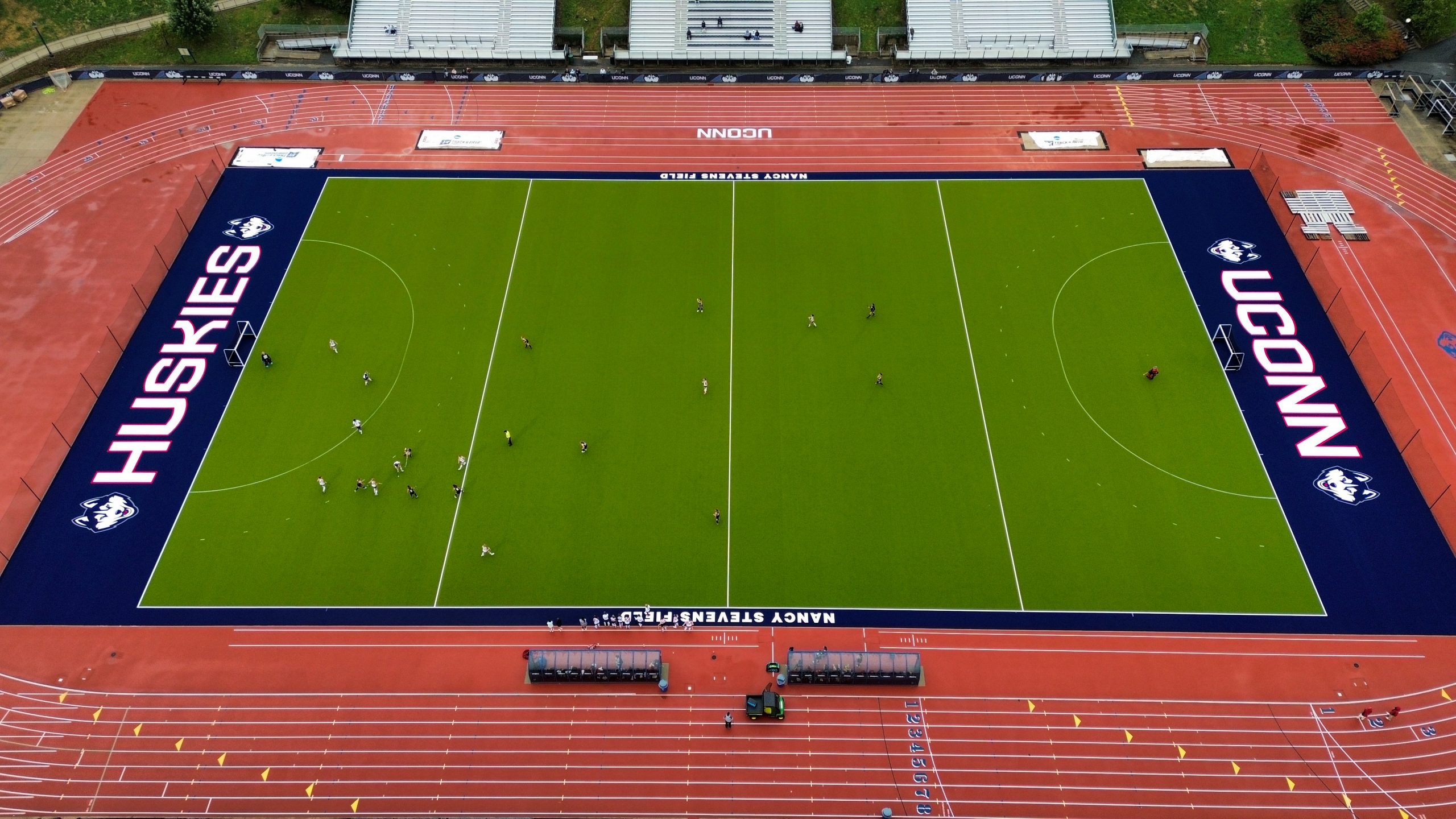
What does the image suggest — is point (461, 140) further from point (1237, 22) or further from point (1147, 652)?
point (1237, 22)

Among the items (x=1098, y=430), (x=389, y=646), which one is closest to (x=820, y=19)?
(x=1098, y=430)

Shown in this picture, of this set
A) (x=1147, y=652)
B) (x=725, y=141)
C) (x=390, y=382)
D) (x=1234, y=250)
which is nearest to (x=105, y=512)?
(x=390, y=382)

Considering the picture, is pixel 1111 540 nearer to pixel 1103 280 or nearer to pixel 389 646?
pixel 1103 280

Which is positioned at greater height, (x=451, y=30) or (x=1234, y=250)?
(x=451, y=30)

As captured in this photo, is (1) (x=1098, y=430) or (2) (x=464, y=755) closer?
(2) (x=464, y=755)

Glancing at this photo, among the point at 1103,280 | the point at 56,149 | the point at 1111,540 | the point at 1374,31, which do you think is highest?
the point at 1374,31

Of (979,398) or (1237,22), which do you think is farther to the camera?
(1237,22)

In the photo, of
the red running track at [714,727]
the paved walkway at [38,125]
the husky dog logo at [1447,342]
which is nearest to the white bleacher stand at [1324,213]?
the husky dog logo at [1447,342]

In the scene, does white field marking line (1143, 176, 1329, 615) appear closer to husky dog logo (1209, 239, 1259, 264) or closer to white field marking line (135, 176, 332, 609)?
husky dog logo (1209, 239, 1259, 264)
